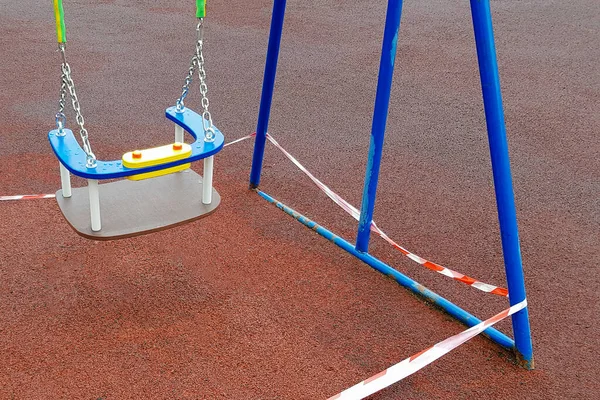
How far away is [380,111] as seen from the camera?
8.52 feet

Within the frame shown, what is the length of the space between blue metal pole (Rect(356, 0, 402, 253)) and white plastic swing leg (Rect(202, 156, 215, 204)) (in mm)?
657

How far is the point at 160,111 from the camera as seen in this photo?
14.4 ft

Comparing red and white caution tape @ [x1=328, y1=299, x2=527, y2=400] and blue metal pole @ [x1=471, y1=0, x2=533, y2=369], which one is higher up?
blue metal pole @ [x1=471, y1=0, x2=533, y2=369]

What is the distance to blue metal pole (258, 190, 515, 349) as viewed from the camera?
2.47m

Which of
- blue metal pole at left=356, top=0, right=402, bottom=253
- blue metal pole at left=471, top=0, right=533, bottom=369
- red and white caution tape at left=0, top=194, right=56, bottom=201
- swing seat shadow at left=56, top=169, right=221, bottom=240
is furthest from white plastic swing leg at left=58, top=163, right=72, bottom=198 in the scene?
blue metal pole at left=471, top=0, right=533, bottom=369

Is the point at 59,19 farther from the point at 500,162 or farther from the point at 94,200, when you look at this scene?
the point at 500,162

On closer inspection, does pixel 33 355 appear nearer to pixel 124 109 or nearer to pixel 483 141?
pixel 124 109

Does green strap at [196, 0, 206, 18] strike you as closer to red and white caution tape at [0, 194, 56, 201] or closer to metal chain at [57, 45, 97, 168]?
metal chain at [57, 45, 97, 168]

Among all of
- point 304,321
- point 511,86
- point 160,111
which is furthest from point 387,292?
point 511,86

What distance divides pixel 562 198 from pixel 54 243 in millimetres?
2524

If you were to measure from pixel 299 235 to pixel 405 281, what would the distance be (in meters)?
0.59

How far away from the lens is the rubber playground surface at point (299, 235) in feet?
7.64

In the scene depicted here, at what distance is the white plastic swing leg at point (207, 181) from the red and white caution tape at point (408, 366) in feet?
2.77

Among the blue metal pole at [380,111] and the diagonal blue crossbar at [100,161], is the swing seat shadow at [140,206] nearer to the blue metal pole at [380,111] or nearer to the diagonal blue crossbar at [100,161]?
the diagonal blue crossbar at [100,161]
